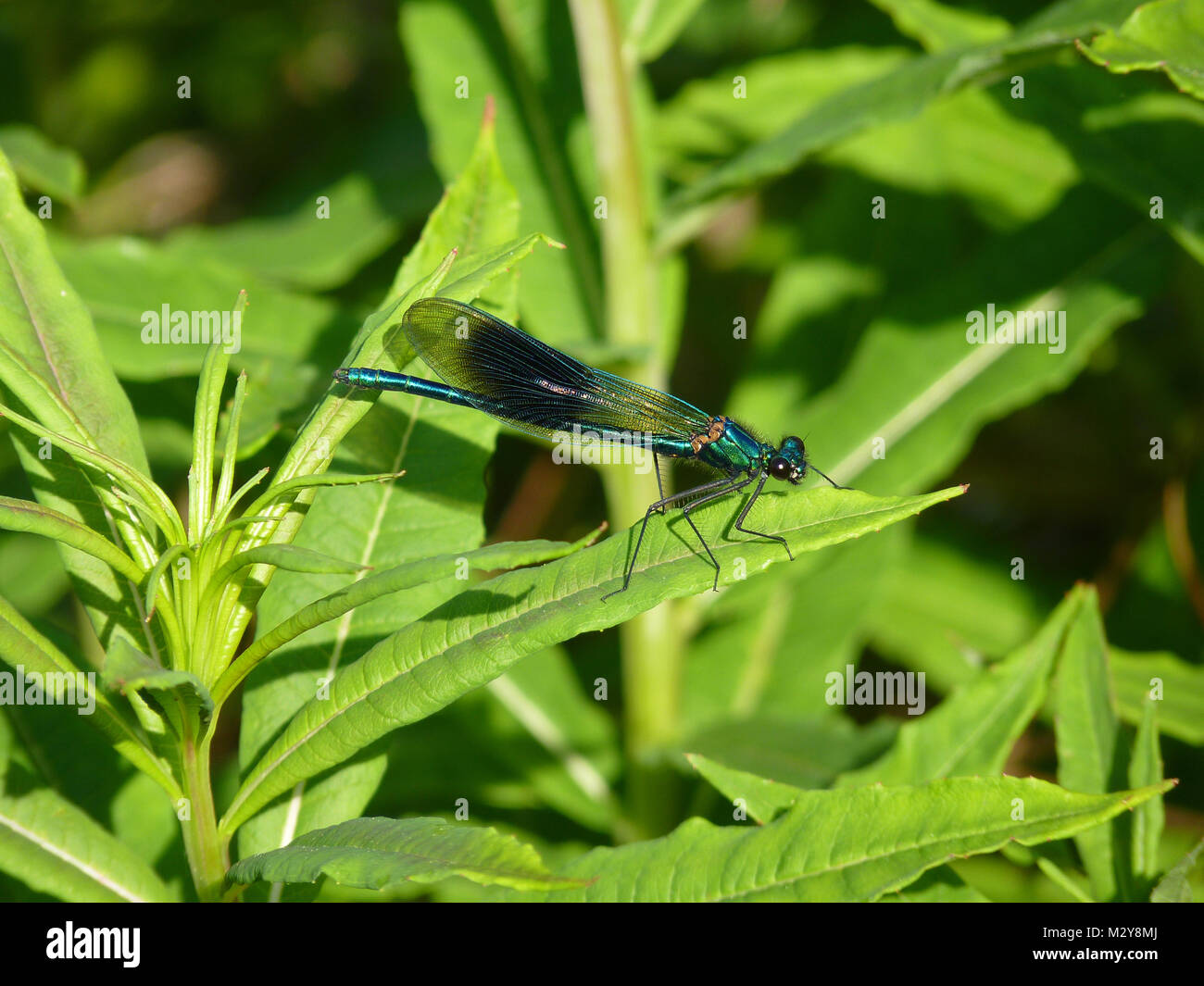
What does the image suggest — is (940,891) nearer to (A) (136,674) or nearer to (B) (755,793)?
(B) (755,793)

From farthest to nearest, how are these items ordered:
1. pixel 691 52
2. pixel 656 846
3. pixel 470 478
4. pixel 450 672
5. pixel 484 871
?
pixel 691 52, pixel 470 478, pixel 656 846, pixel 450 672, pixel 484 871

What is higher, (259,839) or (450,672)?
(450,672)

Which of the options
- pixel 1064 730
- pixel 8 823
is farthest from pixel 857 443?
pixel 8 823

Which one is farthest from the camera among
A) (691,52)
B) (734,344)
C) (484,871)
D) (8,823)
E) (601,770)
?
(691,52)

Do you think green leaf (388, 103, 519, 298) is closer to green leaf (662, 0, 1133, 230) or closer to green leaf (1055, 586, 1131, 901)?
green leaf (662, 0, 1133, 230)

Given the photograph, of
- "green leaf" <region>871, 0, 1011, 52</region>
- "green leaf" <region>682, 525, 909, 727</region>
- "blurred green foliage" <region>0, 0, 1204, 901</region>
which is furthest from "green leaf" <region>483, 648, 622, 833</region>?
"green leaf" <region>871, 0, 1011, 52</region>

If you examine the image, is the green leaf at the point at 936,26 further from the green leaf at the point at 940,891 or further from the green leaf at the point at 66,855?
the green leaf at the point at 66,855
